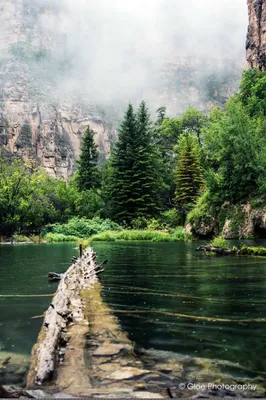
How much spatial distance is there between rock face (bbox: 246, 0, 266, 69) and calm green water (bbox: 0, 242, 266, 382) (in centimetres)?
3863

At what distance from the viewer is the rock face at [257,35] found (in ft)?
141

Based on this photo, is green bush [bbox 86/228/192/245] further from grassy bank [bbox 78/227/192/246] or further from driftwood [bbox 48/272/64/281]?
driftwood [bbox 48/272/64/281]

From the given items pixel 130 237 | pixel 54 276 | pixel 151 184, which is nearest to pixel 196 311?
pixel 54 276

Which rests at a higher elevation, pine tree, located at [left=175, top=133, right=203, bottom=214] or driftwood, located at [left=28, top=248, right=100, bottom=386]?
pine tree, located at [left=175, top=133, right=203, bottom=214]

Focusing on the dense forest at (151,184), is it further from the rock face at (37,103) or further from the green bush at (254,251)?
the rock face at (37,103)

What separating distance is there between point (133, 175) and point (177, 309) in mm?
41619

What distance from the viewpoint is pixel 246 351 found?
4.33 meters

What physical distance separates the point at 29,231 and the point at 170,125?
113 feet

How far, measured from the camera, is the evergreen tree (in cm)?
4638

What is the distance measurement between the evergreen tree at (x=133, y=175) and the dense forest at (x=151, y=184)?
13 centimetres

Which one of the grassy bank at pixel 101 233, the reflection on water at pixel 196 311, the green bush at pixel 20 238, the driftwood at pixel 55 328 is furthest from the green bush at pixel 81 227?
the driftwood at pixel 55 328

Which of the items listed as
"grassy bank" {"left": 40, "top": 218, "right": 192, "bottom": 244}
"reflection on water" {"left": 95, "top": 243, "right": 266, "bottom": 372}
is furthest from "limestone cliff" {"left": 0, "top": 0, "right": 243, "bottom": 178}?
"reflection on water" {"left": 95, "top": 243, "right": 266, "bottom": 372}

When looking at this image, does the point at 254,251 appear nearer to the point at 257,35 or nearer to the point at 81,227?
the point at 81,227

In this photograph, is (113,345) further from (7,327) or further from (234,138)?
(234,138)
